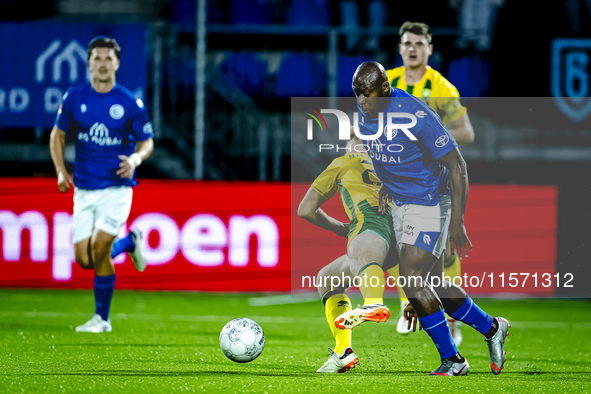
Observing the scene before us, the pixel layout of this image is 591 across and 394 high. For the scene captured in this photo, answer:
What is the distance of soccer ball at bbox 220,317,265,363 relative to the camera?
15.4ft

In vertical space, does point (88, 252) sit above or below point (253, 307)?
above

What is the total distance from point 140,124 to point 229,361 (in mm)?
2443

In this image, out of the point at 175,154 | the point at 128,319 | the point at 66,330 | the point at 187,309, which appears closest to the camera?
the point at 66,330

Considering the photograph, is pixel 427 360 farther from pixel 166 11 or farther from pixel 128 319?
pixel 166 11

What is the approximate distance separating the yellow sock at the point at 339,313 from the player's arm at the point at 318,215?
1.33ft

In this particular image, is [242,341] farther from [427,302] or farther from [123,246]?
[123,246]

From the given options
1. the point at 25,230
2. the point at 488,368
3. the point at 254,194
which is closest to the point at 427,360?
the point at 488,368

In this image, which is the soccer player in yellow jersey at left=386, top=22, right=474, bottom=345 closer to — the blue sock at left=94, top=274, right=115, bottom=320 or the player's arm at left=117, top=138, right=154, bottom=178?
the player's arm at left=117, top=138, right=154, bottom=178

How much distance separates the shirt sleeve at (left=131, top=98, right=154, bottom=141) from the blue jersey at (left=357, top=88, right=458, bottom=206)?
104 inches

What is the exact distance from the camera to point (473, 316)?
4.59 metres

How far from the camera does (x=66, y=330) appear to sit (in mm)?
6355

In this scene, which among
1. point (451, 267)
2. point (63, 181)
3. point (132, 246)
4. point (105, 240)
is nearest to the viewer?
point (451, 267)

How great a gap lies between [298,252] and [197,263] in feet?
11.8

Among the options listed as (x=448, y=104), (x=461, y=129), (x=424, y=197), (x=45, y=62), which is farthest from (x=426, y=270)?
(x=45, y=62)
